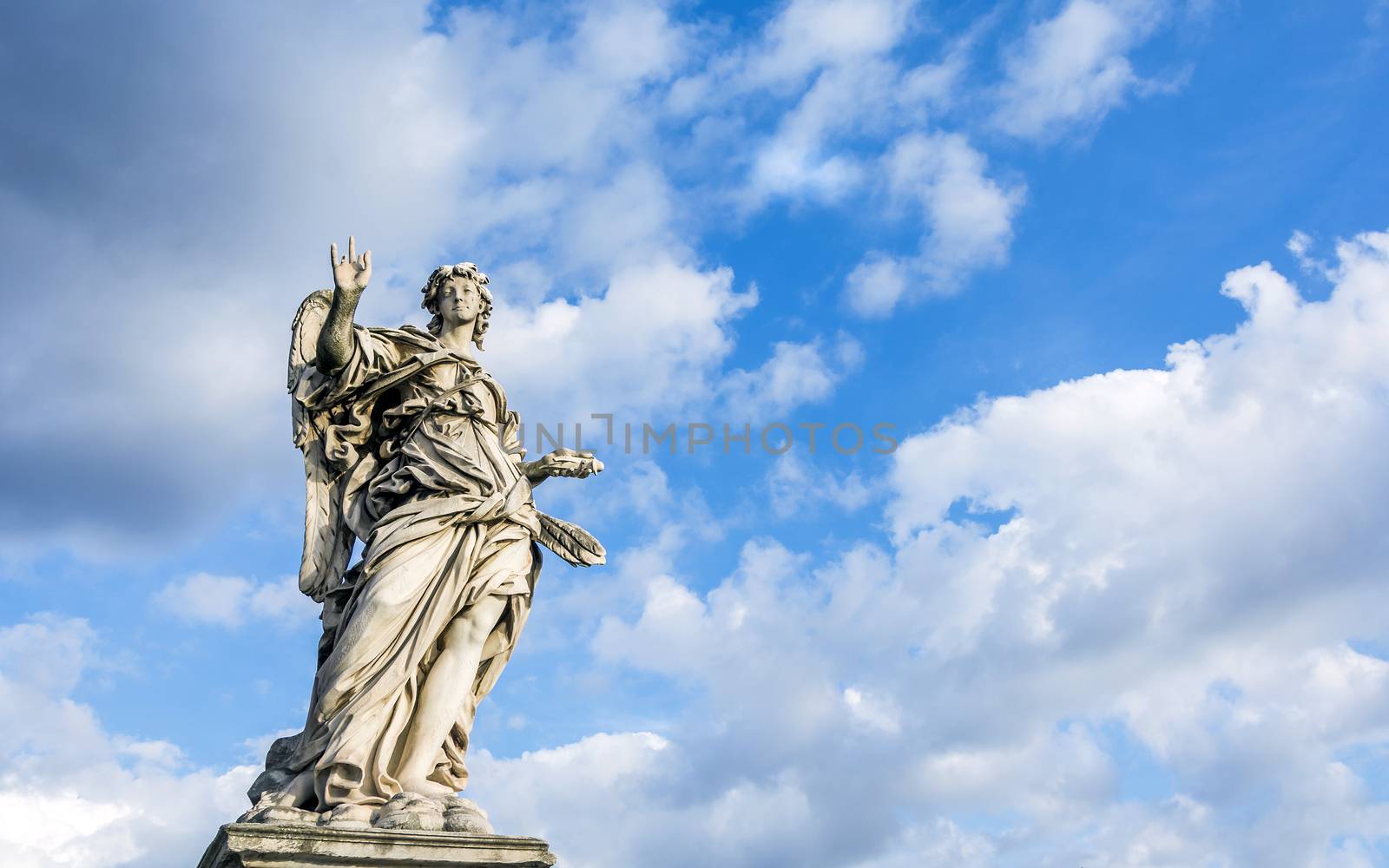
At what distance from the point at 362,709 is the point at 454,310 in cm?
381

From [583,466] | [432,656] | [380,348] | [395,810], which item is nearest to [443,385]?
[380,348]

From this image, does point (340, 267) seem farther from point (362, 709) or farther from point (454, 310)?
point (362, 709)

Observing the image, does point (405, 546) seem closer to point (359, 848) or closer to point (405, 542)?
point (405, 542)

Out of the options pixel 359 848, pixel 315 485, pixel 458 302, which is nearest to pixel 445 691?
pixel 359 848

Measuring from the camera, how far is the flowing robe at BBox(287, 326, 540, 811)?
9.88 m

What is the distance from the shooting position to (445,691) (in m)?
10.2

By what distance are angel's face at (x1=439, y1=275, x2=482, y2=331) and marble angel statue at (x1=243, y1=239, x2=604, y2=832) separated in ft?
0.05

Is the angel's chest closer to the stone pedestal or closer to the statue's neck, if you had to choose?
the statue's neck

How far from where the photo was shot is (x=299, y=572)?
35.7 feet

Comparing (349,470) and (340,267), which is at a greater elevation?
(340,267)

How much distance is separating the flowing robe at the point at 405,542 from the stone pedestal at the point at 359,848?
23.5 inches

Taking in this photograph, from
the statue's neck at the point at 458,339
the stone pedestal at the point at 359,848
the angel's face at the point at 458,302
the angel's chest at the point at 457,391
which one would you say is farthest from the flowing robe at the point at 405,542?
the stone pedestal at the point at 359,848

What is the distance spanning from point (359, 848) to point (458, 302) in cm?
507

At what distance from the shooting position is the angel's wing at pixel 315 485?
10.9 m
